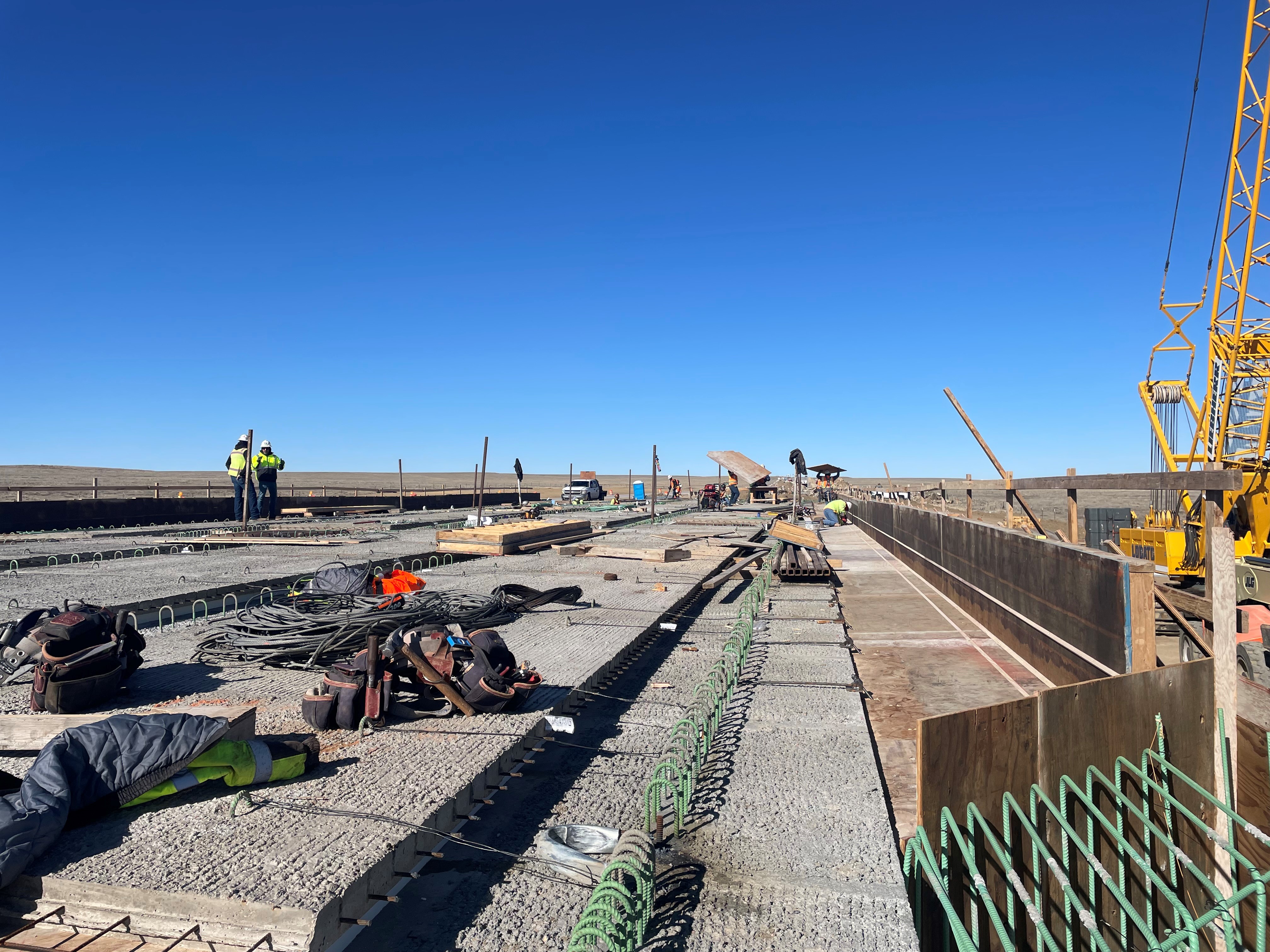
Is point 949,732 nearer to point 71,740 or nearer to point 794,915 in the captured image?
point 794,915

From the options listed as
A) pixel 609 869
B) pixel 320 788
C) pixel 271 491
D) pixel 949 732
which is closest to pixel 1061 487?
pixel 949 732

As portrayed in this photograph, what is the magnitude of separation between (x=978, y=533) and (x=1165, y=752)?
7428mm

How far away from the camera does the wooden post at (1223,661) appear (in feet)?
17.5

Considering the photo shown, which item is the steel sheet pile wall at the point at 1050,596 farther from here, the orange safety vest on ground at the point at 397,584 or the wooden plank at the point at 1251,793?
the orange safety vest on ground at the point at 397,584

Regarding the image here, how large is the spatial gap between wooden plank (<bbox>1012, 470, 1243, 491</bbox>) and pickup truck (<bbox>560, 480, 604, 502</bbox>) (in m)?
33.4

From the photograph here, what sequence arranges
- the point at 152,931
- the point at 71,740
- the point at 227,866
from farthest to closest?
the point at 71,740 → the point at 227,866 → the point at 152,931

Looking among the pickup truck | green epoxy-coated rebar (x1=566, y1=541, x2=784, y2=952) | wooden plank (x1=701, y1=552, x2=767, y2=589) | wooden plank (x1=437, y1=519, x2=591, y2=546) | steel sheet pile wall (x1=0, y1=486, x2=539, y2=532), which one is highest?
the pickup truck

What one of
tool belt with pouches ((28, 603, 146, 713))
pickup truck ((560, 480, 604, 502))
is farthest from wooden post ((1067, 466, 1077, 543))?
pickup truck ((560, 480, 604, 502))

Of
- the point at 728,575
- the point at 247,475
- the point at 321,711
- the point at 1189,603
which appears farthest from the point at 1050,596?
the point at 247,475

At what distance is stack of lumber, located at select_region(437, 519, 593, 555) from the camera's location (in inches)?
615

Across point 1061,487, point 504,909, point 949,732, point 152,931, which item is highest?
point 1061,487

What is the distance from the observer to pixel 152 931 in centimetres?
304

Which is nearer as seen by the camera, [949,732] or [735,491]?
[949,732]

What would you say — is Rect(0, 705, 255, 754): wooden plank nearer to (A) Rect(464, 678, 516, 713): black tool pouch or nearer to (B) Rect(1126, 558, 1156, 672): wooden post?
(A) Rect(464, 678, 516, 713): black tool pouch
